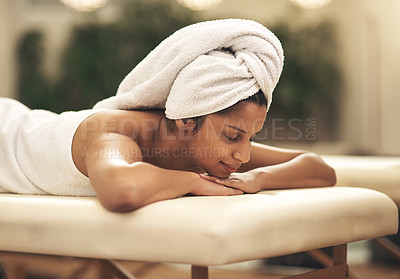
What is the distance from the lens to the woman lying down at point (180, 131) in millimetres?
1049

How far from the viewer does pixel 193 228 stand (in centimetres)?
80

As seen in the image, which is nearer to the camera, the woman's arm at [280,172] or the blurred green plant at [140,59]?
the woman's arm at [280,172]

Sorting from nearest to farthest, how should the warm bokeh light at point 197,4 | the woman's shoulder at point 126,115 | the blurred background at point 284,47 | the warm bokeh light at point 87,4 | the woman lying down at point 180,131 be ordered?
the woman lying down at point 180,131
the woman's shoulder at point 126,115
the blurred background at point 284,47
the warm bokeh light at point 197,4
the warm bokeh light at point 87,4

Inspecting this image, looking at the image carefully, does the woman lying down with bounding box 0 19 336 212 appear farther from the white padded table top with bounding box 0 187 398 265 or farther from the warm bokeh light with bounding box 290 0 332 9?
the warm bokeh light with bounding box 290 0 332 9

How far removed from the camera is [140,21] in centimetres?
543

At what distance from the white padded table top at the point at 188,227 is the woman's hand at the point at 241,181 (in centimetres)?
A: 10

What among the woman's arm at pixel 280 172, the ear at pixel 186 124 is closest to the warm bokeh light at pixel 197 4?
the woman's arm at pixel 280 172

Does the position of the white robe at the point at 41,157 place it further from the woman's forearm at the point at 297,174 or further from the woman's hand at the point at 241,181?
the woman's forearm at the point at 297,174

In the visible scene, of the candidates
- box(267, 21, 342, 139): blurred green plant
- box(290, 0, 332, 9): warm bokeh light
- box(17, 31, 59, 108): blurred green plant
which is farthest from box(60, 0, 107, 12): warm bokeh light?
box(290, 0, 332, 9): warm bokeh light

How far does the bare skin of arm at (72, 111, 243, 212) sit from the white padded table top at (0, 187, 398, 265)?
3 centimetres

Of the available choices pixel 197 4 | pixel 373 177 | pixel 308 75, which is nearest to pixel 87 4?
pixel 197 4

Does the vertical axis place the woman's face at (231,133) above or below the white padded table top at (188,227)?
above

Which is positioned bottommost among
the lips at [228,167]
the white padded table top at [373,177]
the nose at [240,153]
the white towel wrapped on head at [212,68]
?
the white padded table top at [373,177]

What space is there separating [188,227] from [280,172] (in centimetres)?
44
